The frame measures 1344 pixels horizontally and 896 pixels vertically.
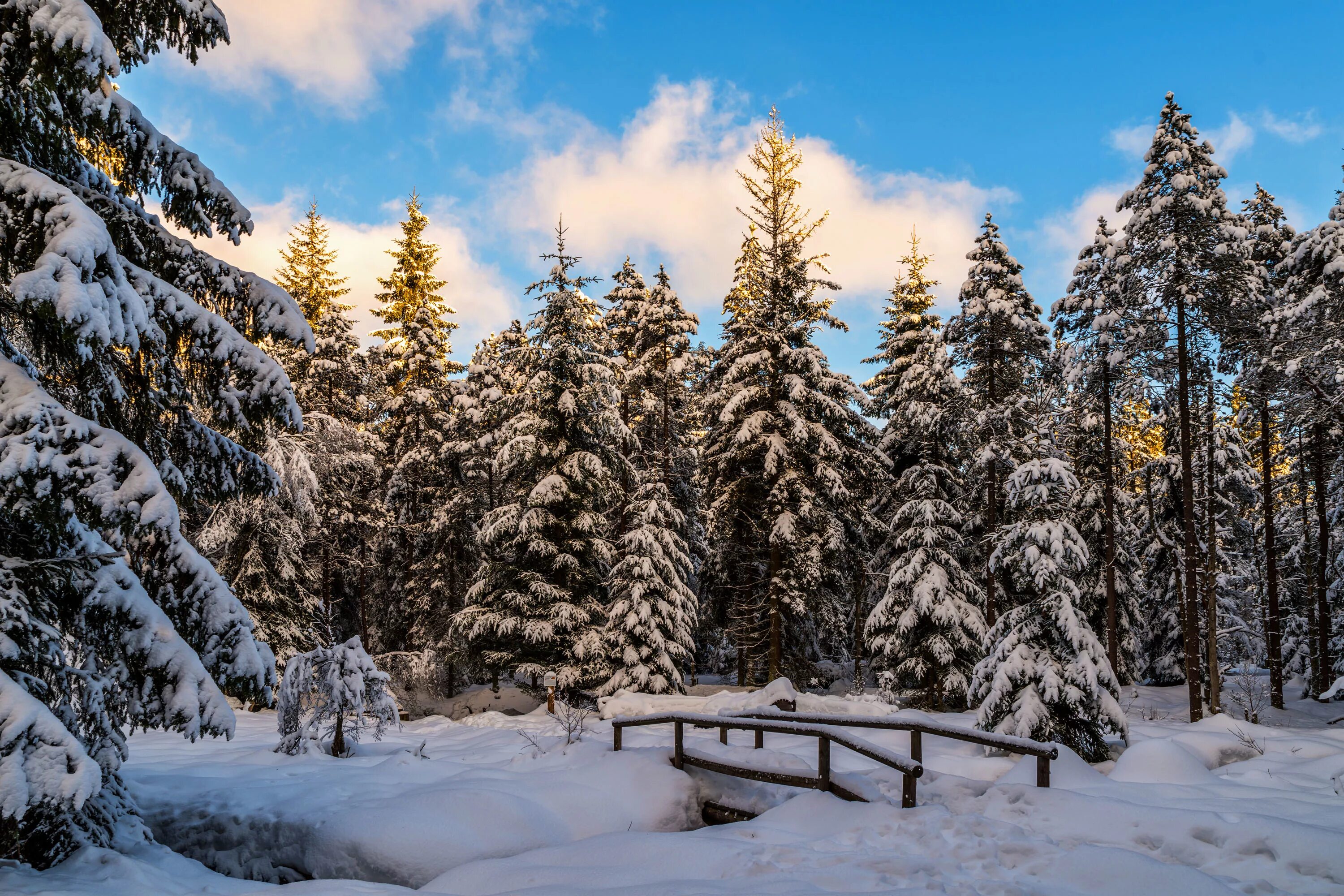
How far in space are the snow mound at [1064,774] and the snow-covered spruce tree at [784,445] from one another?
1213 cm

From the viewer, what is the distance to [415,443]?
2983 centimetres

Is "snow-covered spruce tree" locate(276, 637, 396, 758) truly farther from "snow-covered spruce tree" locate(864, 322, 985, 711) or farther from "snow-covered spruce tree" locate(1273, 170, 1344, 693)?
"snow-covered spruce tree" locate(1273, 170, 1344, 693)

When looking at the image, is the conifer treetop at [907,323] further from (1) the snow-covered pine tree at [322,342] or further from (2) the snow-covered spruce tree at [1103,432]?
(1) the snow-covered pine tree at [322,342]

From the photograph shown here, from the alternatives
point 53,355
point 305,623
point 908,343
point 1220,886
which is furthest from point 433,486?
point 1220,886

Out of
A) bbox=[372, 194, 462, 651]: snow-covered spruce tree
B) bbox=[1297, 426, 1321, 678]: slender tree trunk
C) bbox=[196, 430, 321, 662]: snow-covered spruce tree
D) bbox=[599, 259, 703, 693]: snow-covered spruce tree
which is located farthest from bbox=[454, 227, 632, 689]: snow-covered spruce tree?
bbox=[1297, 426, 1321, 678]: slender tree trunk

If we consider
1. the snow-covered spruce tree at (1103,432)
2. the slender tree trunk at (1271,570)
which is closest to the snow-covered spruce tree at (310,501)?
the snow-covered spruce tree at (1103,432)

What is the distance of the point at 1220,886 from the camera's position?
18.1 ft

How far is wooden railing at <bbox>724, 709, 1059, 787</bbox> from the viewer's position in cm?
795

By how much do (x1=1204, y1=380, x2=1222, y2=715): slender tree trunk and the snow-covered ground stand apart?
899cm

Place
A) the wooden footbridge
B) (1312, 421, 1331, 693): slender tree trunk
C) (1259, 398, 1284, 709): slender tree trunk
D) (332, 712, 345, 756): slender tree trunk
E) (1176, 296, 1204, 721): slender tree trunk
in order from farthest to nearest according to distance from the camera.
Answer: (1259, 398, 1284, 709): slender tree trunk → (1312, 421, 1331, 693): slender tree trunk → (1176, 296, 1204, 721): slender tree trunk → (332, 712, 345, 756): slender tree trunk → the wooden footbridge

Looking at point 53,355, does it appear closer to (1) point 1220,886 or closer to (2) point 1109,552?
(1) point 1220,886

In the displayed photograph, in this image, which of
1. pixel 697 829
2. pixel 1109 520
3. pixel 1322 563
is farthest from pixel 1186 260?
pixel 697 829

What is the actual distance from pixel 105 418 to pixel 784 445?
17.5m

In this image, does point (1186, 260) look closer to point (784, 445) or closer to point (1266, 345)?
point (1266, 345)
